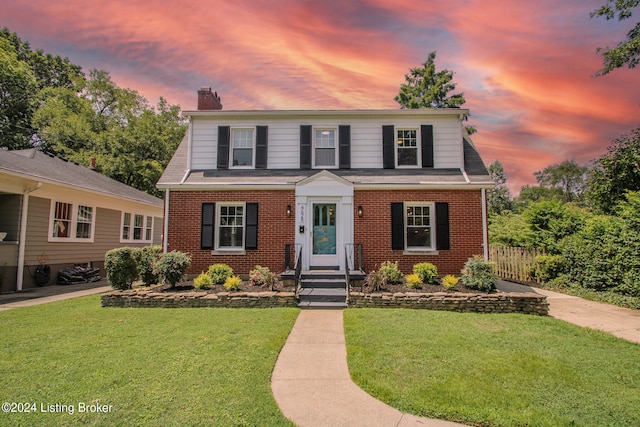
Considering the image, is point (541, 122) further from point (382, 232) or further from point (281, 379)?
point (281, 379)

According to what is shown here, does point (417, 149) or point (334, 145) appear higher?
point (334, 145)

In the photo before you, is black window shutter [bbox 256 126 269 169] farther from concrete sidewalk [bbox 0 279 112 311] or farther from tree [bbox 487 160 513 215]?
tree [bbox 487 160 513 215]

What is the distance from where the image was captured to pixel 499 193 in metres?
39.8

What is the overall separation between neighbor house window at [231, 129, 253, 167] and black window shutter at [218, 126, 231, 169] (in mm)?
203

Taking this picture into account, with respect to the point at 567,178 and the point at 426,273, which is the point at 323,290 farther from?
the point at 567,178

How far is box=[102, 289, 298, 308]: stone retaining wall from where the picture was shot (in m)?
7.72

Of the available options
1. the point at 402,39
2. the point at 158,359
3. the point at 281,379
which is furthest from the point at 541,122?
the point at 158,359

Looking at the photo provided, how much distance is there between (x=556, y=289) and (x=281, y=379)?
10.4m

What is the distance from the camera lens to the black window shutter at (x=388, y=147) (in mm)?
11117

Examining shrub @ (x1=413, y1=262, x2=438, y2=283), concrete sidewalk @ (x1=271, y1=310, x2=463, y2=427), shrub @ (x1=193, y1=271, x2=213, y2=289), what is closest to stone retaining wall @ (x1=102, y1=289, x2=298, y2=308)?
shrub @ (x1=193, y1=271, x2=213, y2=289)

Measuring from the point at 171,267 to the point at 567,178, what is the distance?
56.7 meters

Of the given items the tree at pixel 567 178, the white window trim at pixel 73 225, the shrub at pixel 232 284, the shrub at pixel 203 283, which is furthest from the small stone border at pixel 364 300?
the tree at pixel 567 178

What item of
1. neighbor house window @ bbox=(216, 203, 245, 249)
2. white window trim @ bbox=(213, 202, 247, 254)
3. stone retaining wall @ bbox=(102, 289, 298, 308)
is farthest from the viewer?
neighbor house window @ bbox=(216, 203, 245, 249)

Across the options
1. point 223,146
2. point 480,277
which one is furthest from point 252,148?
point 480,277
